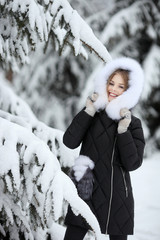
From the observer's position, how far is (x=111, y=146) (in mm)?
2186

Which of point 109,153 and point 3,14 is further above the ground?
point 3,14

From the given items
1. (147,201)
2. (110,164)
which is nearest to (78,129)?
(110,164)

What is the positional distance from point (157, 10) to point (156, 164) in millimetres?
3486

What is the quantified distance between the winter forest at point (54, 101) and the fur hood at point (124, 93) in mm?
193

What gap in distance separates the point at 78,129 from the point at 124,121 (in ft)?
1.02

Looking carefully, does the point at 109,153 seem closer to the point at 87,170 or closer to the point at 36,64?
the point at 87,170

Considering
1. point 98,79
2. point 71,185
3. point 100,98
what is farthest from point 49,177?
point 98,79

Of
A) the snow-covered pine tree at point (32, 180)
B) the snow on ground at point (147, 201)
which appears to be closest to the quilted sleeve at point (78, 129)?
the snow-covered pine tree at point (32, 180)

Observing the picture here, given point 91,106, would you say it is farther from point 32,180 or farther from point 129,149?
point 32,180

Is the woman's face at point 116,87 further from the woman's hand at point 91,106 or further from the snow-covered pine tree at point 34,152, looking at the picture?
the snow-covered pine tree at point 34,152

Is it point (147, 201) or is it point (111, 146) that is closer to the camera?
point (111, 146)

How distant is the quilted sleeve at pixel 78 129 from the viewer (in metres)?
2.21

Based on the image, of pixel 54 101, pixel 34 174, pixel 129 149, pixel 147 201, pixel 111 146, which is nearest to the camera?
pixel 34 174

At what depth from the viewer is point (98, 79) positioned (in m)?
2.30
